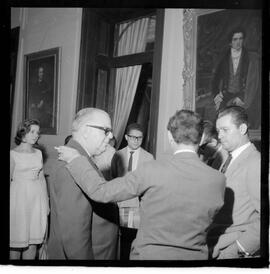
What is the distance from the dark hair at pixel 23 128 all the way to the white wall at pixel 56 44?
0.12 feet

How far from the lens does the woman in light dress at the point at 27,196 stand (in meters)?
2.57

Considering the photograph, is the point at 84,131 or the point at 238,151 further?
the point at 238,151

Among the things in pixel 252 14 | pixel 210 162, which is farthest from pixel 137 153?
pixel 252 14

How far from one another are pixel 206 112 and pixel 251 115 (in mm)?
373

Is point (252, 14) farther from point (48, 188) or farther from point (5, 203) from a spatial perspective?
point (5, 203)

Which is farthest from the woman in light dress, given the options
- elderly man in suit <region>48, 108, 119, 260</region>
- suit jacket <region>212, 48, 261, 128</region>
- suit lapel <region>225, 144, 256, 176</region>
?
suit jacket <region>212, 48, 261, 128</region>

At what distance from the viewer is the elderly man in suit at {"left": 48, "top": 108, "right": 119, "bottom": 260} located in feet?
6.49

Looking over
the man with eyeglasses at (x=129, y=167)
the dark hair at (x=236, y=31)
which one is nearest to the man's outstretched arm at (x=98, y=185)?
the man with eyeglasses at (x=129, y=167)

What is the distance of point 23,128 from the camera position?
103 inches

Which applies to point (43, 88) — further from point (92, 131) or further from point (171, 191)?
point (171, 191)

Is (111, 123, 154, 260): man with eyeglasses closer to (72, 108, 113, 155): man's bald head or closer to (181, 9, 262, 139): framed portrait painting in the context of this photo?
(72, 108, 113, 155): man's bald head

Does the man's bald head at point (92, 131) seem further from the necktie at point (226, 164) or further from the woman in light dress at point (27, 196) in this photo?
the necktie at point (226, 164)

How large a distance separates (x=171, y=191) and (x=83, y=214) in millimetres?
574

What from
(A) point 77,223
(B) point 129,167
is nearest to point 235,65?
(B) point 129,167
